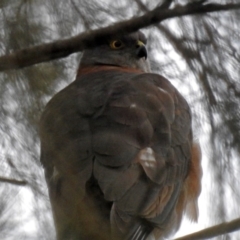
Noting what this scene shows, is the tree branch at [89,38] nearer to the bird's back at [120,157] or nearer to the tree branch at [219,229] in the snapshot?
the bird's back at [120,157]

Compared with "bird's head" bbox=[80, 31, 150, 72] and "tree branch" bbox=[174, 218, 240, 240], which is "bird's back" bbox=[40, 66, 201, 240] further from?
"bird's head" bbox=[80, 31, 150, 72]

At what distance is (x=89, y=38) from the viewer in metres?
3.32

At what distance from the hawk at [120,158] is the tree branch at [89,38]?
119 millimetres

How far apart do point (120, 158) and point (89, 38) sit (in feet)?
2.95

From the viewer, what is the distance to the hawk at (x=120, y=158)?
3.45 metres

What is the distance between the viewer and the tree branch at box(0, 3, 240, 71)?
3035 mm

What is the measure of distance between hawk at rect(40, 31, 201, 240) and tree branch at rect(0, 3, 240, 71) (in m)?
0.12

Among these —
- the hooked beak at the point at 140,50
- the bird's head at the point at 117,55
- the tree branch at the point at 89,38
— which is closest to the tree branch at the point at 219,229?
the tree branch at the point at 89,38

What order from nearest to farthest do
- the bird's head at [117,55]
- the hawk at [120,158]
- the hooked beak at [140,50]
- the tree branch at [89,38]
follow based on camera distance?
the tree branch at [89,38] < the hawk at [120,158] < the hooked beak at [140,50] < the bird's head at [117,55]

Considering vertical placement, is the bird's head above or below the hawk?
below

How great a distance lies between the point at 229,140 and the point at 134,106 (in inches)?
48.1

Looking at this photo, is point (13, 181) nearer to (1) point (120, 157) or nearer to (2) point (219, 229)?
(2) point (219, 229)

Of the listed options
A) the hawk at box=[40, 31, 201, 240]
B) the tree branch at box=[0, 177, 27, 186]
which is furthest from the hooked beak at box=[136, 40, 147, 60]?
the tree branch at box=[0, 177, 27, 186]

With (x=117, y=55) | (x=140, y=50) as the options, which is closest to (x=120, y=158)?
(x=140, y=50)
